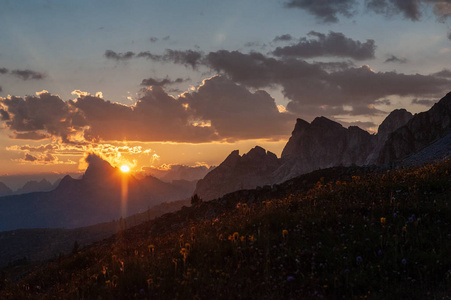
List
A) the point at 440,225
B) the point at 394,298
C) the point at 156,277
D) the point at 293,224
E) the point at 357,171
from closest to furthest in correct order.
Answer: the point at 394,298, the point at 156,277, the point at 440,225, the point at 293,224, the point at 357,171

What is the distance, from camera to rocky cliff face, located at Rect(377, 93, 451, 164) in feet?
451

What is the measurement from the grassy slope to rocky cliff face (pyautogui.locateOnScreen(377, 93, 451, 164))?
140 m

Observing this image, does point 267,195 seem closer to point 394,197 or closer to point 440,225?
point 394,197

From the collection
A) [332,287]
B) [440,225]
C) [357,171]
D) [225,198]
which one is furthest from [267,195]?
[332,287]

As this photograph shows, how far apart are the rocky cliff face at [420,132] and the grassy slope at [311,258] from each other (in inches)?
5499

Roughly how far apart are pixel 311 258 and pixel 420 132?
6492 inches

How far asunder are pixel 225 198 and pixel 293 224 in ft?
69.6

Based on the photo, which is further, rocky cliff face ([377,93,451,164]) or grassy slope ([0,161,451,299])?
rocky cliff face ([377,93,451,164])

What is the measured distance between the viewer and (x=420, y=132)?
151375 mm

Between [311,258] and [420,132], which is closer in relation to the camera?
[311,258]

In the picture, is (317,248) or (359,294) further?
(317,248)

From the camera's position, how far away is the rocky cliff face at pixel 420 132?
137500mm

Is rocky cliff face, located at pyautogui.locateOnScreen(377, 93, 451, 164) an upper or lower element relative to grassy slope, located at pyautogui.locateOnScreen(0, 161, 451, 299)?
upper

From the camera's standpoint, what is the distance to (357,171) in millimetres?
29891
